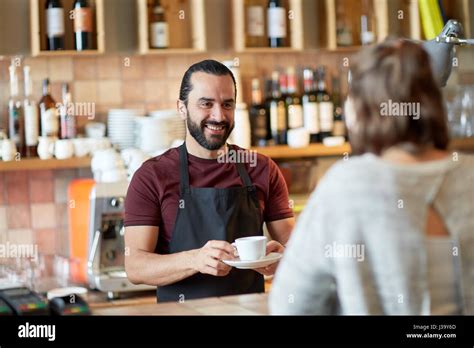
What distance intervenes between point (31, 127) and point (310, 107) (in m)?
0.89

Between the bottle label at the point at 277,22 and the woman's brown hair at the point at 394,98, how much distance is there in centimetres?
150

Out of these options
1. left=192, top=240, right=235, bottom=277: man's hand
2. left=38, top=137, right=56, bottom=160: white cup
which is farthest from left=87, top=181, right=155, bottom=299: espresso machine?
left=192, top=240, right=235, bottom=277: man's hand

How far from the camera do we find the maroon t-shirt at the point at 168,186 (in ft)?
5.41

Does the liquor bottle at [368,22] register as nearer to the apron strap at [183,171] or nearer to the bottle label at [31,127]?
the bottle label at [31,127]

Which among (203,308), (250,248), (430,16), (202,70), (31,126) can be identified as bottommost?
(203,308)

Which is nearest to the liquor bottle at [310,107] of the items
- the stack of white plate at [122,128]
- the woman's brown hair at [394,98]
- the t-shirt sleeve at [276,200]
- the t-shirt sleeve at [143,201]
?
the stack of white plate at [122,128]

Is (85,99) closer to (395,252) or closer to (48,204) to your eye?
(48,204)

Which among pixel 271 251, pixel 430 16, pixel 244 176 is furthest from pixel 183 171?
pixel 430 16

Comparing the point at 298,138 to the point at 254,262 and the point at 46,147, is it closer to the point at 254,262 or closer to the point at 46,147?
the point at 46,147

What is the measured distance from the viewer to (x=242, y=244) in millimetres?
1467

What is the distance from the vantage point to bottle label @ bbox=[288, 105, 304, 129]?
282 centimetres

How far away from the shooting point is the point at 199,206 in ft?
5.39

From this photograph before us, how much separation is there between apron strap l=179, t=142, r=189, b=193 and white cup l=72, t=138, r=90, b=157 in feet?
3.31
